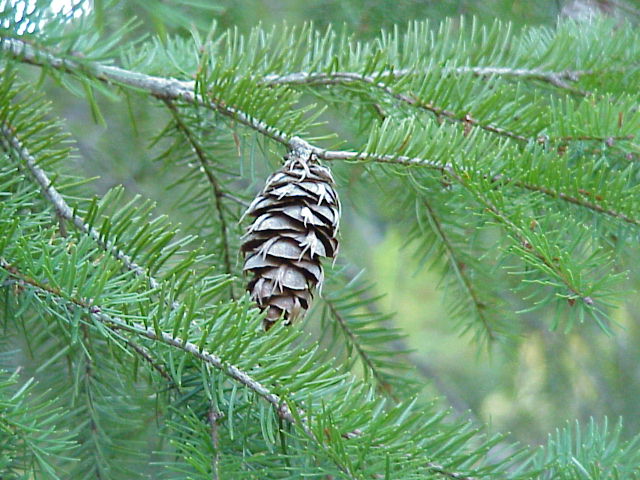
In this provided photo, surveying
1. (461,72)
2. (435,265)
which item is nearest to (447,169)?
(461,72)

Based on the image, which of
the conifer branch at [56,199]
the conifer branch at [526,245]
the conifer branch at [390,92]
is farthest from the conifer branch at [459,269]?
the conifer branch at [56,199]

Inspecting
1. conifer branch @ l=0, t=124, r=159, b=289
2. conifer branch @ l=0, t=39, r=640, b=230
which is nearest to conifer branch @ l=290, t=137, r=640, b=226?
conifer branch @ l=0, t=39, r=640, b=230

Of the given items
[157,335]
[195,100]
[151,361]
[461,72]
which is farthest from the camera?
[461,72]

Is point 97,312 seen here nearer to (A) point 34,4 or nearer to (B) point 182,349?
(B) point 182,349

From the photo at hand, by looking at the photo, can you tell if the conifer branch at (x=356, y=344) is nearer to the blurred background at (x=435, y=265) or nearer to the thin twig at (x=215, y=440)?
the blurred background at (x=435, y=265)

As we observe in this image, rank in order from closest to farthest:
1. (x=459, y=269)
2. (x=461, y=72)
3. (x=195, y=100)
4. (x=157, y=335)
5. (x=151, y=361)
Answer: (x=157, y=335)
(x=151, y=361)
(x=195, y=100)
(x=461, y=72)
(x=459, y=269)

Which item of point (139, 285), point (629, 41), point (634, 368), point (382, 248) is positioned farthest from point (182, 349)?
point (382, 248)

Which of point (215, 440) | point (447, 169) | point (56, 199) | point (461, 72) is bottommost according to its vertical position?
point (215, 440)

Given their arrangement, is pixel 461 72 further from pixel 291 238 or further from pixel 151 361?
pixel 151 361
